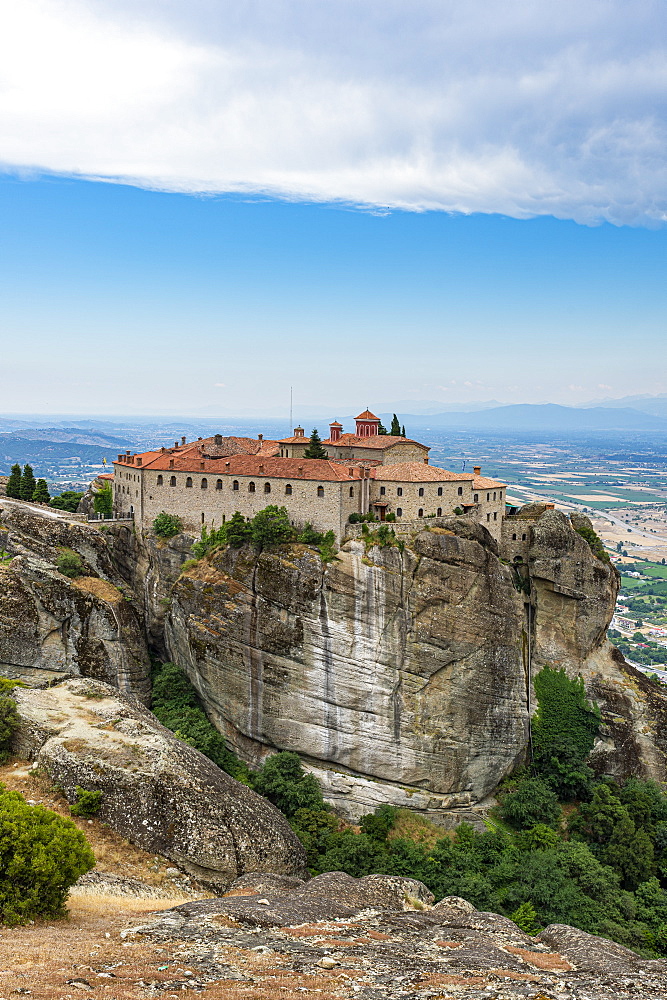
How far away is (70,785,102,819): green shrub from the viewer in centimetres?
2552

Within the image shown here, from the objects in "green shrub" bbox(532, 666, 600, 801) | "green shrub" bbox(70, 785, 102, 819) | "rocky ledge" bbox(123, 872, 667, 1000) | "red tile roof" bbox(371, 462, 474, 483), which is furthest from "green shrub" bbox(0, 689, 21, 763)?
"green shrub" bbox(532, 666, 600, 801)

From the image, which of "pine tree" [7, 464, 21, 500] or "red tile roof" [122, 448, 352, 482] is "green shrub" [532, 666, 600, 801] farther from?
"pine tree" [7, 464, 21, 500]

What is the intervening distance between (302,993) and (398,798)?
3369cm

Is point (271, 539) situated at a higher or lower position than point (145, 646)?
higher

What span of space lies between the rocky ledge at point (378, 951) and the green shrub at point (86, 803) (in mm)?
5736

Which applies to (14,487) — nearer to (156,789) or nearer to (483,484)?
(483,484)

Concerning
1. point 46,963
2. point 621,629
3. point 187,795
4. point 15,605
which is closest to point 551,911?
point 187,795

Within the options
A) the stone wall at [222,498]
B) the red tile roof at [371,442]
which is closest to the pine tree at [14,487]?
the stone wall at [222,498]

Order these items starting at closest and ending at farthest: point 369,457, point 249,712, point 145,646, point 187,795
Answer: point 187,795 < point 249,712 < point 145,646 < point 369,457

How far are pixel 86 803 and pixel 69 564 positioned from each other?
28236 millimetres

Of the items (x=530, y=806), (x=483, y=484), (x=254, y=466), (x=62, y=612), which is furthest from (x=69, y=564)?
(x=530, y=806)

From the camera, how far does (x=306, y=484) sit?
169 feet

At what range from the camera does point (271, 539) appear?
50.3 metres

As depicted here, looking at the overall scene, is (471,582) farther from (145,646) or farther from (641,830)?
(145,646)
